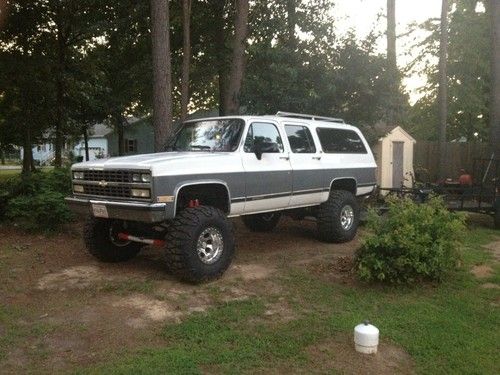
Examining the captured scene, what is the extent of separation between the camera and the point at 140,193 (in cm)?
567

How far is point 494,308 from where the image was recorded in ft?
18.0

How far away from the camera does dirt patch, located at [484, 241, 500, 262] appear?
26.0ft

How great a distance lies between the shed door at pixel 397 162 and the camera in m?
17.5

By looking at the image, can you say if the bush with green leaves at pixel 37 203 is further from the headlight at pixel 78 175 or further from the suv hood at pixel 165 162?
the suv hood at pixel 165 162

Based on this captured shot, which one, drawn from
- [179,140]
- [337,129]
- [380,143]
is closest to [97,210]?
[179,140]

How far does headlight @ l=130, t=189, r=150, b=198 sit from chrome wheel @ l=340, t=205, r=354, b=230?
396 cm

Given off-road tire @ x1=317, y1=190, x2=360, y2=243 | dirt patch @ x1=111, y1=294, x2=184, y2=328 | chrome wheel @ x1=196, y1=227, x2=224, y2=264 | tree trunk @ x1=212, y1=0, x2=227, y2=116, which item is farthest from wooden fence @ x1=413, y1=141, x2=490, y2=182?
dirt patch @ x1=111, y1=294, x2=184, y2=328

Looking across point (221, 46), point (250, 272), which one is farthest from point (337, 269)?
point (221, 46)

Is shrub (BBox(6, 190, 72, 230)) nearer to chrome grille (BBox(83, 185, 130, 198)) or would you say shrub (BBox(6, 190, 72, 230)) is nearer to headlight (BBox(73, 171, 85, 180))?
headlight (BBox(73, 171, 85, 180))

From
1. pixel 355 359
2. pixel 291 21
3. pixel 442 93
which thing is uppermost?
pixel 291 21

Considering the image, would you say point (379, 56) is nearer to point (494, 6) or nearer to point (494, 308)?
point (494, 6)

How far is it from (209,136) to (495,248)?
17.5 ft

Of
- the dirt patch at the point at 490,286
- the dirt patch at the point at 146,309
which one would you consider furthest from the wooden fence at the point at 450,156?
the dirt patch at the point at 146,309

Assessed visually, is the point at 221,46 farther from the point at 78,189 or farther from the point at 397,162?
the point at 78,189
